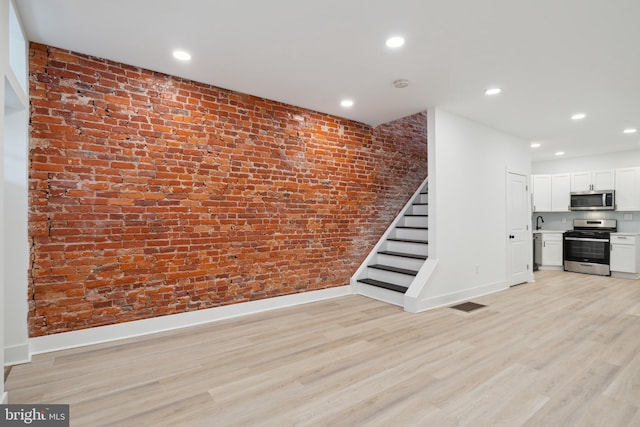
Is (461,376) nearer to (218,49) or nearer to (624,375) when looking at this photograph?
(624,375)

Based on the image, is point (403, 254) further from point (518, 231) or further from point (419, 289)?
point (518, 231)

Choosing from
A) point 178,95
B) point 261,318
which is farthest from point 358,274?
point 178,95

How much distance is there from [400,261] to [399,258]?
0.05m

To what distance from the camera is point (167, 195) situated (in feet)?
11.1

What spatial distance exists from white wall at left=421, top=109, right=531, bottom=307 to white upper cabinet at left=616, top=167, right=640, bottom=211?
286cm

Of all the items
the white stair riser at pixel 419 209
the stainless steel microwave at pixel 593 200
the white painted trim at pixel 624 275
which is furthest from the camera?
the stainless steel microwave at pixel 593 200

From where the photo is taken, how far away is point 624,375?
2.48 metres

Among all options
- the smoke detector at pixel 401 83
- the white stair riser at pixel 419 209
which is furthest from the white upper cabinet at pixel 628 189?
the smoke detector at pixel 401 83

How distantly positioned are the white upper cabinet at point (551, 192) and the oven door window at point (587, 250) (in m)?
0.83

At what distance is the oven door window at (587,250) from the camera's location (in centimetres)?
650

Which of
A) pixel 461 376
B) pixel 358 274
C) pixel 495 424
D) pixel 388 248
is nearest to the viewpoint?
pixel 495 424

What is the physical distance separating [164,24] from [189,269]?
7.65 feet

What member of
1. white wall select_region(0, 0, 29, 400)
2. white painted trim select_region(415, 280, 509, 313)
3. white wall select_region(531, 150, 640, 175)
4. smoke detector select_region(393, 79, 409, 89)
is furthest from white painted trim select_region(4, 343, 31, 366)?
white wall select_region(531, 150, 640, 175)

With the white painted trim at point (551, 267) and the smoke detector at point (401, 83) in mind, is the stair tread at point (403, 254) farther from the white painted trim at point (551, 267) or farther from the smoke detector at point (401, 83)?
the white painted trim at point (551, 267)
